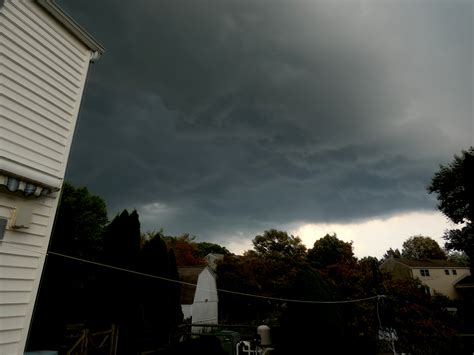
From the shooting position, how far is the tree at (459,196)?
80.6ft

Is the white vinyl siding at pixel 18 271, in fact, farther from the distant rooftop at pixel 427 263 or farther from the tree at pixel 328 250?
the distant rooftop at pixel 427 263

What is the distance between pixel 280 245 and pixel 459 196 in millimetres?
20251

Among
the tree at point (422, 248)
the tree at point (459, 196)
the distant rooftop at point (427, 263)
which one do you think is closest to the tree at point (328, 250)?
the distant rooftop at point (427, 263)

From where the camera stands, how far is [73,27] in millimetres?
4863

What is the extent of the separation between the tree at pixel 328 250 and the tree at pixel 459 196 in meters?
12.6

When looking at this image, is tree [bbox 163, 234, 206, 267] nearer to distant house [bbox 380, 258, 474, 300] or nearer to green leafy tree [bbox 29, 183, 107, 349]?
green leafy tree [bbox 29, 183, 107, 349]

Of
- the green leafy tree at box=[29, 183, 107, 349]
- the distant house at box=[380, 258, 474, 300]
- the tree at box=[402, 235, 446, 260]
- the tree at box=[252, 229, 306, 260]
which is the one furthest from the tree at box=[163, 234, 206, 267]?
the tree at box=[402, 235, 446, 260]

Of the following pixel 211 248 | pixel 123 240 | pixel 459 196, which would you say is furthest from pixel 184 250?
pixel 459 196

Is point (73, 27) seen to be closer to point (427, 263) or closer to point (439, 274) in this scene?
point (439, 274)

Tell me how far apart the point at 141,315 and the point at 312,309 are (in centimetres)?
976

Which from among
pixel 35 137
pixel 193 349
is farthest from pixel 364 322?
pixel 35 137

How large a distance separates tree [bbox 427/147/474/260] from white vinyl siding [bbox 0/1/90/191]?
1222 inches

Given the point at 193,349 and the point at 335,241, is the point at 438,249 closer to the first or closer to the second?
the point at 335,241

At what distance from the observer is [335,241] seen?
3866cm
